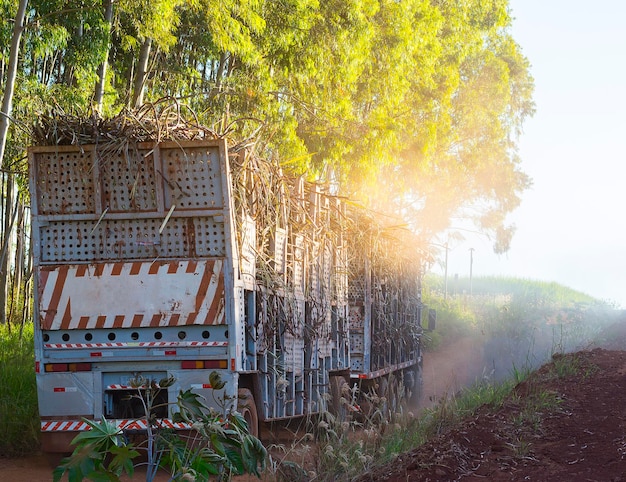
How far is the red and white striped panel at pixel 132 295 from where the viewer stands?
904cm

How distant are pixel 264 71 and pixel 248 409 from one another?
10834 mm

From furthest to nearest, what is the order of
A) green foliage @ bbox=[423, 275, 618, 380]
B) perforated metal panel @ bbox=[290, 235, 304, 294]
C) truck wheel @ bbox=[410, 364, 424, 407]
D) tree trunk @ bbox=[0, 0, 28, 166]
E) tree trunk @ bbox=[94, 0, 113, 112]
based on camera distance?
green foliage @ bbox=[423, 275, 618, 380]
truck wheel @ bbox=[410, 364, 424, 407]
tree trunk @ bbox=[94, 0, 113, 112]
tree trunk @ bbox=[0, 0, 28, 166]
perforated metal panel @ bbox=[290, 235, 304, 294]

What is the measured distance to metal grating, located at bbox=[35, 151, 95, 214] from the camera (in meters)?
9.21

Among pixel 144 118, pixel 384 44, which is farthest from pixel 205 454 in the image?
pixel 384 44

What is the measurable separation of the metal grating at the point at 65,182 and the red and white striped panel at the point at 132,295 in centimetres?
60

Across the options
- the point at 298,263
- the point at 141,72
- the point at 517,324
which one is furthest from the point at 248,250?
the point at 517,324

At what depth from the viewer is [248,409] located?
9.35 meters

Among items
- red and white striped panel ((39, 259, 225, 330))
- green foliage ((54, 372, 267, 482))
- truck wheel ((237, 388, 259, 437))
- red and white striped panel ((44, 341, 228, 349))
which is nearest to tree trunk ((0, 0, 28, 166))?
red and white striped panel ((39, 259, 225, 330))

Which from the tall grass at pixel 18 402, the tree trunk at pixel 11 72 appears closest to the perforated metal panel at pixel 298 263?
the tall grass at pixel 18 402

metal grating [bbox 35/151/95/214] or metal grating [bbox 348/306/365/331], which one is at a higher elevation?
metal grating [bbox 35/151/95/214]

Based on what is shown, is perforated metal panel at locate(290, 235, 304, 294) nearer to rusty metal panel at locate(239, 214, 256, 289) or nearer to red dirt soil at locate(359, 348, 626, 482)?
rusty metal panel at locate(239, 214, 256, 289)

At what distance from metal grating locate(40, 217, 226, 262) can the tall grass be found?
247 centimetres

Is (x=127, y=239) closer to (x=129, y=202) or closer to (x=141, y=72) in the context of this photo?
(x=129, y=202)

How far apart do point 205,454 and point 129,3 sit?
11440mm
